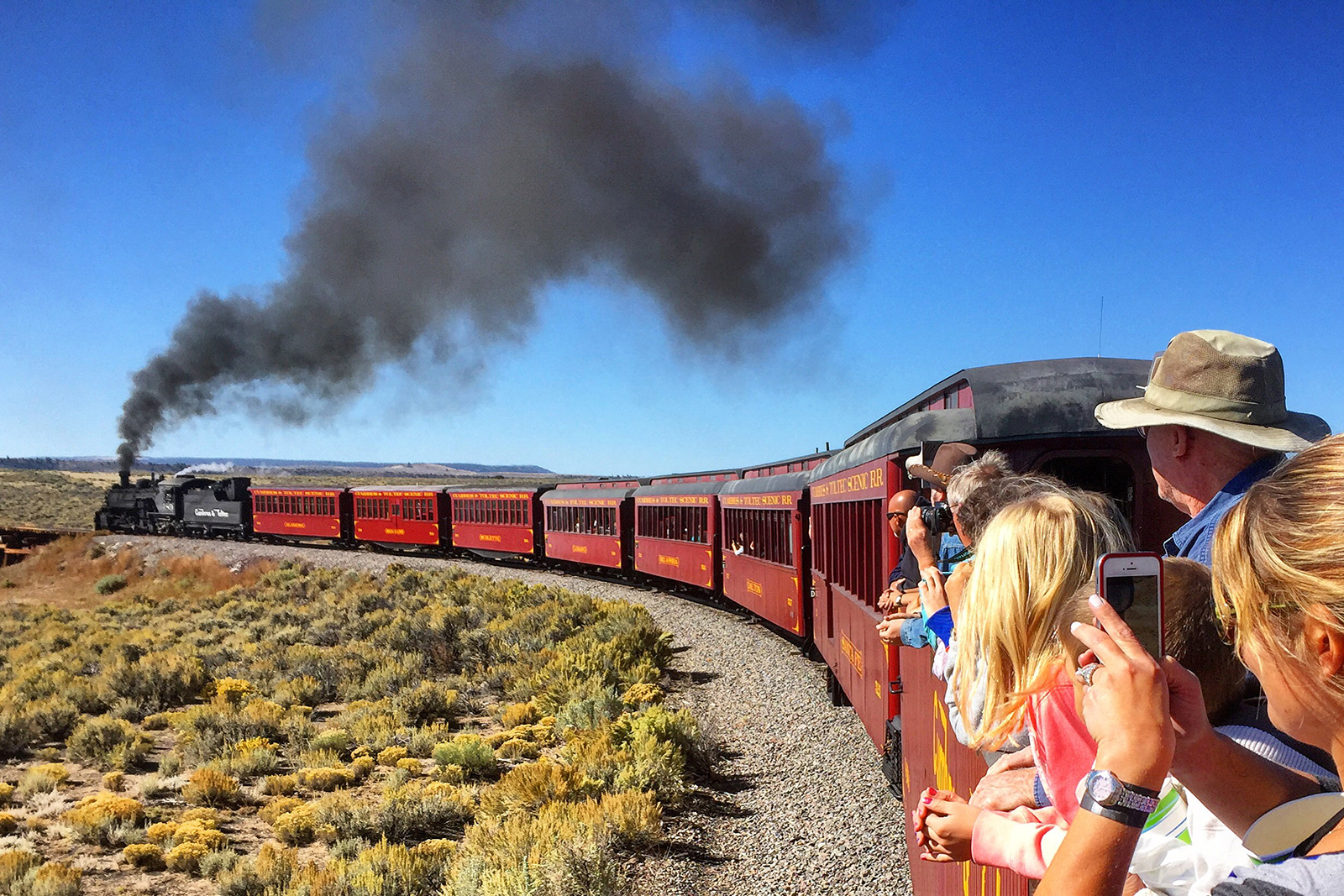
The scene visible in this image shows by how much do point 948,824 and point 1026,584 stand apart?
0.73 meters

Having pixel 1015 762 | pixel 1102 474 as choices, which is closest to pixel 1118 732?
pixel 1015 762

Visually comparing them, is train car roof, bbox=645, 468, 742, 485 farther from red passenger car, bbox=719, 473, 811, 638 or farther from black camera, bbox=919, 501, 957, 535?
black camera, bbox=919, 501, 957, 535

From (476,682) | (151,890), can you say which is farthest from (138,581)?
(151,890)

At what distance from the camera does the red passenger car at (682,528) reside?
18859mm

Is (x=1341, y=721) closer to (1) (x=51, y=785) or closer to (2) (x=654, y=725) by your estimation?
(2) (x=654, y=725)

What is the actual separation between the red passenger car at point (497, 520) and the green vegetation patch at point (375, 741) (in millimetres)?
8066

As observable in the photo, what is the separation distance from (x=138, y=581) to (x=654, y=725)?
29.7 meters

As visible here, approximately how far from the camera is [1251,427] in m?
2.68

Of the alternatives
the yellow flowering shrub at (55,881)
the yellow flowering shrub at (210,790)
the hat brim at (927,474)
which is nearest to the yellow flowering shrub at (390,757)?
the yellow flowering shrub at (210,790)

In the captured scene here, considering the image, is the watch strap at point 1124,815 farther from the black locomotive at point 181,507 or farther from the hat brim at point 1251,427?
the black locomotive at point 181,507

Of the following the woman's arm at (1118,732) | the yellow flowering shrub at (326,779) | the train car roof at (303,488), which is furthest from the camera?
the train car roof at (303,488)

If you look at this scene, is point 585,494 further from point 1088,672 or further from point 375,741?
point 1088,672

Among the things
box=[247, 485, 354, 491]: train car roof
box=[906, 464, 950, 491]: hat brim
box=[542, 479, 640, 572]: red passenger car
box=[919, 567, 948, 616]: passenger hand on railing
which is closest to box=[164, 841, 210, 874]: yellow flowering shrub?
box=[906, 464, 950, 491]: hat brim

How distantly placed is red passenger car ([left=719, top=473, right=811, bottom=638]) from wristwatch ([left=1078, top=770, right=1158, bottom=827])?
1095cm
